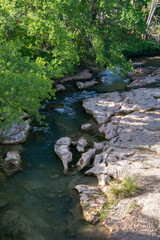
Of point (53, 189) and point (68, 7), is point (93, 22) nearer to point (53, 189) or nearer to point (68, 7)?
point (68, 7)

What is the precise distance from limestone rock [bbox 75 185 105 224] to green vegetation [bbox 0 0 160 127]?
471 cm

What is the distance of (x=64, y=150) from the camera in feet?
43.1

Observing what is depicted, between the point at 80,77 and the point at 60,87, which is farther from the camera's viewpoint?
the point at 80,77

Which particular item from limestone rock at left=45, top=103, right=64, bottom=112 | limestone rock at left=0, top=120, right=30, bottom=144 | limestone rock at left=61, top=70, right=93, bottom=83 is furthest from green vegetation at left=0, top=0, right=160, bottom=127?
limestone rock at left=0, top=120, right=30, bottom=144

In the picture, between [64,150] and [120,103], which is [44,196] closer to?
[64,150]

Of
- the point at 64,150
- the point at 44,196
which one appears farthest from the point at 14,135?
the point at 44,196

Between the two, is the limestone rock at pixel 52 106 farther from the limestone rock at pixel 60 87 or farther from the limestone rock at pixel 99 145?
the limestone rock at pixel 99 145

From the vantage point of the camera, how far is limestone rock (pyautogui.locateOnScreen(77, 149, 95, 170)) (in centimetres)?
1218

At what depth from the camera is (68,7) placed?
19.3 metres

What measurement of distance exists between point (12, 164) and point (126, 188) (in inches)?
233

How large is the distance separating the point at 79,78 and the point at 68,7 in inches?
290

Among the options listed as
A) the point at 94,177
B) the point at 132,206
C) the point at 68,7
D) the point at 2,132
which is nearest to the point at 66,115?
the point at 2,132

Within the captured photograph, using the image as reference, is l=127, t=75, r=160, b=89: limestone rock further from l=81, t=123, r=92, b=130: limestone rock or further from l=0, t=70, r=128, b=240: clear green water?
l=0, t=70, r=128, b=240: clear green water

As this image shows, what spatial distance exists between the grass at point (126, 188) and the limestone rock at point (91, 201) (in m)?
0.62
